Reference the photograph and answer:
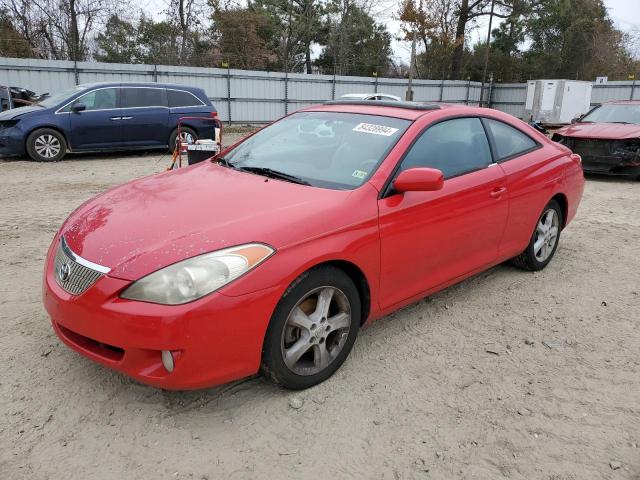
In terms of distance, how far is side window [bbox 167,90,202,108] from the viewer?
11852 millimetres

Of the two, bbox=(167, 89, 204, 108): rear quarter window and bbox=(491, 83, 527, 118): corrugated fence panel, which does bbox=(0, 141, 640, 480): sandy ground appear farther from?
bbox=(491, 83, 527, 118): corrugated fence panel

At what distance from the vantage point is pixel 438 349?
341 cm

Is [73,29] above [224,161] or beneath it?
above

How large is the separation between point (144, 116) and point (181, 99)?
0.99 meters

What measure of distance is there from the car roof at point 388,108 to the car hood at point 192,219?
36.5 inches

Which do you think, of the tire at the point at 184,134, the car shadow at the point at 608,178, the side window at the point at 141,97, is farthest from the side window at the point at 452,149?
the side window at the point at 141,97

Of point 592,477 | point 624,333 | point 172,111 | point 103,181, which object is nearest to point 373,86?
point 172,111

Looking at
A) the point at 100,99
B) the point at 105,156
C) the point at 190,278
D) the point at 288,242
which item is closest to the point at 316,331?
the point at 288,242

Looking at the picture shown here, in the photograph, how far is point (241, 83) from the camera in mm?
20094

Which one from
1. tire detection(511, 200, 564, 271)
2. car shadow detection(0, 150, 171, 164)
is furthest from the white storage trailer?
tire detection(511, 200, 564, 271)

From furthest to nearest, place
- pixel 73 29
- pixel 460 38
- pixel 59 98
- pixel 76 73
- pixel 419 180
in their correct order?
pixel 460 38 → pixel 73 29 → pixel 76 73 → pixel 59 98 → pixel 419 180

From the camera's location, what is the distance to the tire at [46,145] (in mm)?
10422

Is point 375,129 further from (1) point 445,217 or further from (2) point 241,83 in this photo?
(2) point 241,83

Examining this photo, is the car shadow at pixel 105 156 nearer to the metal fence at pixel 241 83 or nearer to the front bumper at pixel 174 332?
the metal fence at pixel 241 83
